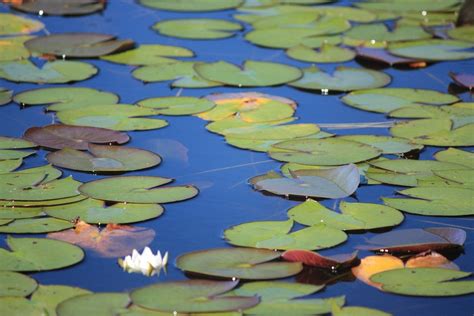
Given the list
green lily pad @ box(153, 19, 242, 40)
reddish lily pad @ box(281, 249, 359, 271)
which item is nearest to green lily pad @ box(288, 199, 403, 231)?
reddish lily pad @ box(281, 249, 359, 271)

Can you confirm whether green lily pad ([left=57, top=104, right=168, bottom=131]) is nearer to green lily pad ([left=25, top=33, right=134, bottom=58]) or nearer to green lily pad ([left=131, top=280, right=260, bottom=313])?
green lily pad ([left=25, top=33, right=134, bottom=58])

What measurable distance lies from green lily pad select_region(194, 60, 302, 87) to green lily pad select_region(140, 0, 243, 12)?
0.82 m

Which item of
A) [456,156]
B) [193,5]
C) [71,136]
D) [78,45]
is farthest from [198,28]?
[456,156]

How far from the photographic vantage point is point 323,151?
9.29 feet

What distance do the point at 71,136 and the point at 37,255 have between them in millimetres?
776

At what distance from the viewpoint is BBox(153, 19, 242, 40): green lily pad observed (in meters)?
4.00

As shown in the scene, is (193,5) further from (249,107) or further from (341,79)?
(249,107)

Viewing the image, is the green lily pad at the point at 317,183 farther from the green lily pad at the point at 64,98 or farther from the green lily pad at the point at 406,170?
the green lily pad at the point at 64,98

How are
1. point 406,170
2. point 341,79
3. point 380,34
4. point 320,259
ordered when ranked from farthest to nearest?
point 380,34, point 341,79, point 406,170, point 320,259

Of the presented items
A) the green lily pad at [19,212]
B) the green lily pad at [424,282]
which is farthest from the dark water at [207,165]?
the green lily pad at [19,212]

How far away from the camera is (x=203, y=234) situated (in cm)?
238

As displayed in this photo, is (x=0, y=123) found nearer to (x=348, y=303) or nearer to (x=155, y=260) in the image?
(x=155, y=260)

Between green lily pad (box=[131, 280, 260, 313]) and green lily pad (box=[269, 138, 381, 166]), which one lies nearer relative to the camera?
green lily pad (box=[131, 280, 260, 313])

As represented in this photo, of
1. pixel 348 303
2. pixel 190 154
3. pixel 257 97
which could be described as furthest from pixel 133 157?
pixel 348 303
